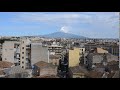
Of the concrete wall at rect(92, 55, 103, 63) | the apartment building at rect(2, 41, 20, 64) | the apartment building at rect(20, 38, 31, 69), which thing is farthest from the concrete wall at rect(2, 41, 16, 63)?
the concrete wall at rect(92, 55, 103, 63)

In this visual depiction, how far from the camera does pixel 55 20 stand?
3.63m

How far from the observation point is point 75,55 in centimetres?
352

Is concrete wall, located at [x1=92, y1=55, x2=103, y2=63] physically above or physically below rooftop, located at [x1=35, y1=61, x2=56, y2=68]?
above

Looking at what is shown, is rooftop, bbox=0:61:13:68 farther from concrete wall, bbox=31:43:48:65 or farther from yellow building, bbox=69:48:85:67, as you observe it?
yellow building, bbox=69:48:85:67

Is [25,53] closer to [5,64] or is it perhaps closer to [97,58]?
[5,64]

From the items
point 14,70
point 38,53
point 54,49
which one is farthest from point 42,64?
point 14,70

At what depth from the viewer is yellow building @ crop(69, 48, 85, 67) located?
352 centimetres

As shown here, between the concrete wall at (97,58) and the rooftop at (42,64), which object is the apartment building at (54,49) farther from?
the concrete wall at (97,58)

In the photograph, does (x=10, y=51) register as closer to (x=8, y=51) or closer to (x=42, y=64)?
(x=8, y=51)

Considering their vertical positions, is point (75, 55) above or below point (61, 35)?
below

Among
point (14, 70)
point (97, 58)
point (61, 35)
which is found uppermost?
point (61, 35)

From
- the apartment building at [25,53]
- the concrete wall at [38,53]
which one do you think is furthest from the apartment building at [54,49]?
the apartment building at [25,53]

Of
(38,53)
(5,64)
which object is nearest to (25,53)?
(38,53)
